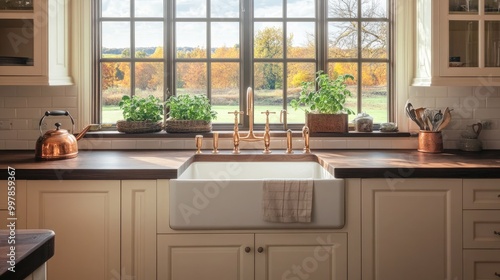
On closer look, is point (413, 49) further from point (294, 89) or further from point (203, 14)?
point (203, 14)

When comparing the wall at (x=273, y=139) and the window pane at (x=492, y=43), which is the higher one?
the window pane at (x=492, y=43)

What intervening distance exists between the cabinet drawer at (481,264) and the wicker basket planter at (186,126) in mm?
1788

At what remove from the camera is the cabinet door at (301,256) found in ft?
8.79

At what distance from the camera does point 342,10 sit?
12.4 feet

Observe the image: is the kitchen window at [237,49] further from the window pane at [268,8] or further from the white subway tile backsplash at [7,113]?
the white subway tile backsplash at [7,113]

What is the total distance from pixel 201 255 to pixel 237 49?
165 centimetres

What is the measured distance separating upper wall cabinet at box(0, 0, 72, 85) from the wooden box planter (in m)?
1.70

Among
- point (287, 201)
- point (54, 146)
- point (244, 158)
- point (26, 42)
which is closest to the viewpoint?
point (287, 201)

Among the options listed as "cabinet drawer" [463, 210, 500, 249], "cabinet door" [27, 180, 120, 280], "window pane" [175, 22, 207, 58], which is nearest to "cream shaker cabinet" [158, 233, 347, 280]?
"cabinet door" [27, 180, 120, 280]

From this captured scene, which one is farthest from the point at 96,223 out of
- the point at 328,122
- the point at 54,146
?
the point at 328,122

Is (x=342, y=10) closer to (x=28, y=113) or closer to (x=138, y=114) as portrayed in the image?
(x=138, y=114)

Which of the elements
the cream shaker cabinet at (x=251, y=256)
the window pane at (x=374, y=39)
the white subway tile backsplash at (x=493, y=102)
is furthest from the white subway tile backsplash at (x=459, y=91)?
the cream shaker cabinet at (x=251, y=256)

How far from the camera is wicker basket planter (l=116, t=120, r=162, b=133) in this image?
3607 mm

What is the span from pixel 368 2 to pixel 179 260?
225cm
